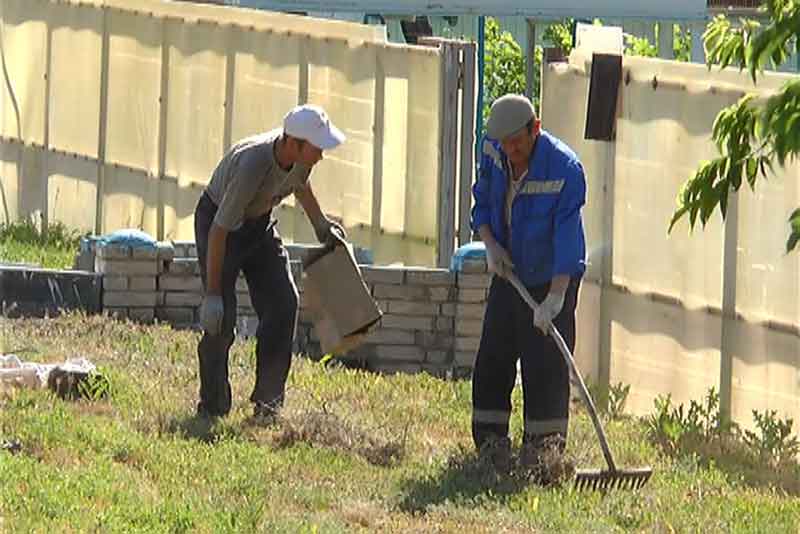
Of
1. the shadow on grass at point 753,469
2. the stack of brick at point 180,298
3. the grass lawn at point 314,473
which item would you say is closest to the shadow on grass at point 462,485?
the grass lawn at point 314,473

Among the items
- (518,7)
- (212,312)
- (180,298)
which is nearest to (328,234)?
(212,312)

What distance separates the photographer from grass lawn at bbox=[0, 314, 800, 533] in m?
8.59

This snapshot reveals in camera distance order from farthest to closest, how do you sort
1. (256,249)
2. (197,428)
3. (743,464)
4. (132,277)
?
(132,277) → (743,464) → (256,249) → (197,428)

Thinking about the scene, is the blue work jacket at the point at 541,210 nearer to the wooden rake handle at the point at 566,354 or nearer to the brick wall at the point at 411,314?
the wooden rake handle at the point at 566,354

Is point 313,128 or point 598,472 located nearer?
point 598,472

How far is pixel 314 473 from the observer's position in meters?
9.62

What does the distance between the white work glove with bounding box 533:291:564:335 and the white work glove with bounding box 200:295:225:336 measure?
1588mm

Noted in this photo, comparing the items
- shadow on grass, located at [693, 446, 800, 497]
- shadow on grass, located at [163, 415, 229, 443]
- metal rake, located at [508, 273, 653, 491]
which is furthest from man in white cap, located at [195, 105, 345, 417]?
shadow on grass, located at [693, 446, 800, 497]

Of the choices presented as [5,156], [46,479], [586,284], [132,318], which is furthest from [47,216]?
[46,479]

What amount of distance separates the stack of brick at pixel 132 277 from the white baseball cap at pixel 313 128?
349 centimetres

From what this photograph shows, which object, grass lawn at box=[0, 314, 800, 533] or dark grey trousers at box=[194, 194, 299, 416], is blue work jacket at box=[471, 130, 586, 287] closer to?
grass lawn at box=[0, 314, 800, 533]

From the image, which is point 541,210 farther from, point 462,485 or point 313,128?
point 462,485

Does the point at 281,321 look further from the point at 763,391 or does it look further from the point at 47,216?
the point at 47,216

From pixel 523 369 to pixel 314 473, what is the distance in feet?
3.75
